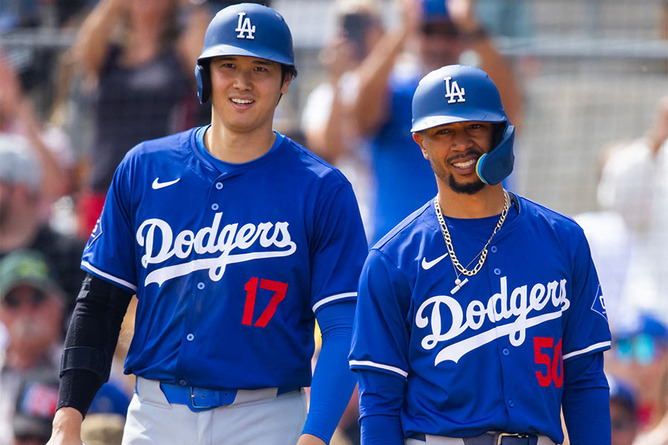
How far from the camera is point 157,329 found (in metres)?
3.28

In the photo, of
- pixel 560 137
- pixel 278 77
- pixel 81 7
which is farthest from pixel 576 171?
pixel 278 77

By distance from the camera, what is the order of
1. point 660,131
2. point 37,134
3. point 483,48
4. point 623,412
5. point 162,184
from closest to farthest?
point 162,184
point 623,412
point 483,48
point 660,131
point 37,134

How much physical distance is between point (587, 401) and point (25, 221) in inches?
161

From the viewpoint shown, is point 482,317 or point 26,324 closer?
point 482,317

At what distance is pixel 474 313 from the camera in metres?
3.02

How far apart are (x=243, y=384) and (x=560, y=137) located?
5229 mm

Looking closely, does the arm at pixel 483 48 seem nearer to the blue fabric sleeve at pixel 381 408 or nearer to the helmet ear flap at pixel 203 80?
the helmet ear flap at pixel 203 80

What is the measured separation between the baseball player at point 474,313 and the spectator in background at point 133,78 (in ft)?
9.99

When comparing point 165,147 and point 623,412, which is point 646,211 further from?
point 165,147

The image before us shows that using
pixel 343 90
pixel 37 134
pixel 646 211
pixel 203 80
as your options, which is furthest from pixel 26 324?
pixel 646 211

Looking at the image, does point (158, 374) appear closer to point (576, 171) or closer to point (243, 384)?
point (243, 384)

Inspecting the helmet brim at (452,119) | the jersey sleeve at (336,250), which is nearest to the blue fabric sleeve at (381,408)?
the jersey sleeve at (336,250)

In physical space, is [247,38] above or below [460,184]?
above

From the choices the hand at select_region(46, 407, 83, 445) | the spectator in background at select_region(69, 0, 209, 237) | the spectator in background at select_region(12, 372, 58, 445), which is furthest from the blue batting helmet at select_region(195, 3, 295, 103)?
the spectator in background at select_region(69, 0, 209, 237)
